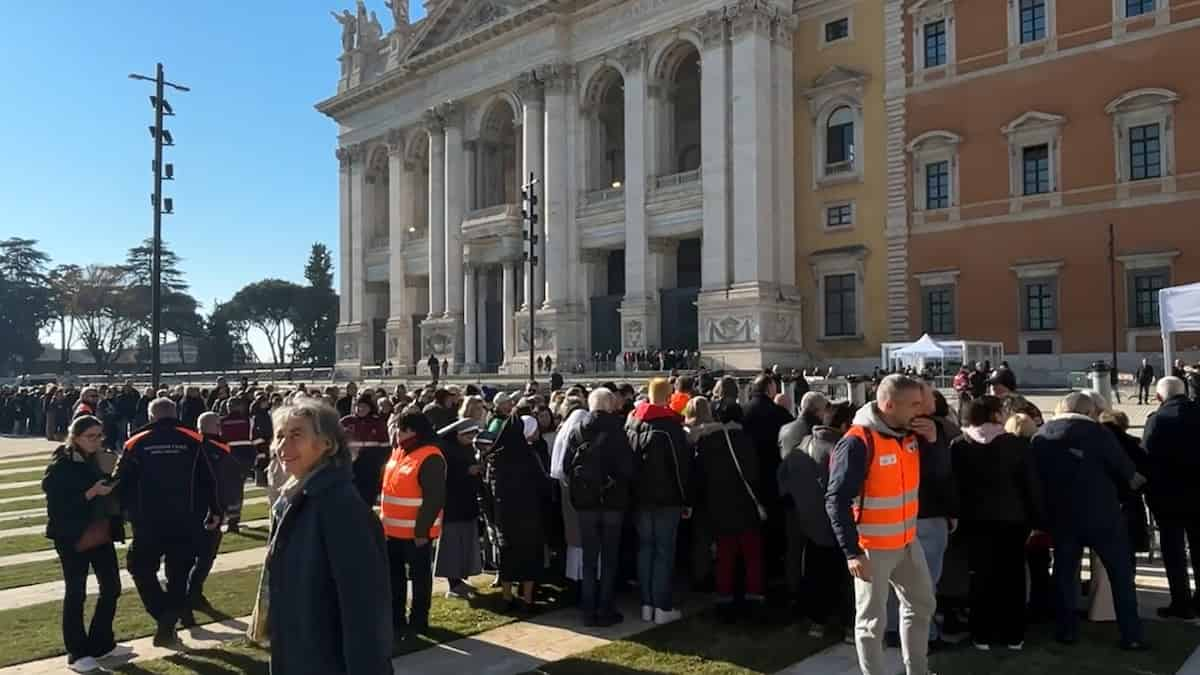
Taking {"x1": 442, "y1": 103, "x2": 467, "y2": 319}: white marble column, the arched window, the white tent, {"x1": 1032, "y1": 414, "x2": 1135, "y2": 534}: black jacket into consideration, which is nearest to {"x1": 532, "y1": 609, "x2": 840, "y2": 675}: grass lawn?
{"x1": 1032, "y1": 414, "x2": 1135, "y2": 534}: black jacket

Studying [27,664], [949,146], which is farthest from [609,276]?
[27,664]

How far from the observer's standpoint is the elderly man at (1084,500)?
6402 mm

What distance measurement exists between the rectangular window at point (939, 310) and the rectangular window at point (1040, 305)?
2541 millimetres

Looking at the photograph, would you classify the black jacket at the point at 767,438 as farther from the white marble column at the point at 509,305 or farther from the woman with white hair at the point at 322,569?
the white marble column at the point at 509,305

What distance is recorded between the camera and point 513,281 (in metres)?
41.8

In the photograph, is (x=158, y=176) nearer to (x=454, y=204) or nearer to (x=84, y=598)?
(x=84, y=598)

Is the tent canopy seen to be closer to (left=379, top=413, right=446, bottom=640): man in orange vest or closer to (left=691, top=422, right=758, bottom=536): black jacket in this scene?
(left=691, top=422, right=758, bottom=536): black jacket

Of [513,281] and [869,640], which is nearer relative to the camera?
[869,640]

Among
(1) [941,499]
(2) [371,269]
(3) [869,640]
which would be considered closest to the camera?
(3) [869,640]

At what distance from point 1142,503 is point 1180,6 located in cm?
2506

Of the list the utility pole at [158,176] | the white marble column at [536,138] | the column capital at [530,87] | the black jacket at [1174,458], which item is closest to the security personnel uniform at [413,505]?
the black jacket at [1174,458]

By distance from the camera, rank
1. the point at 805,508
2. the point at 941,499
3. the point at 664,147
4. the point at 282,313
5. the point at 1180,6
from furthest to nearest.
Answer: the point at 282,313 < the point at 664,147 < the point at 1180,6 < the point at 805,508 < the point at 941,499

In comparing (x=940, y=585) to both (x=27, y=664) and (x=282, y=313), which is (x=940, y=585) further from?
(x=282, y=313)

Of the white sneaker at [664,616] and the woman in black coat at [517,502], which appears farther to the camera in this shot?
the woman in black coat at [517,502]
